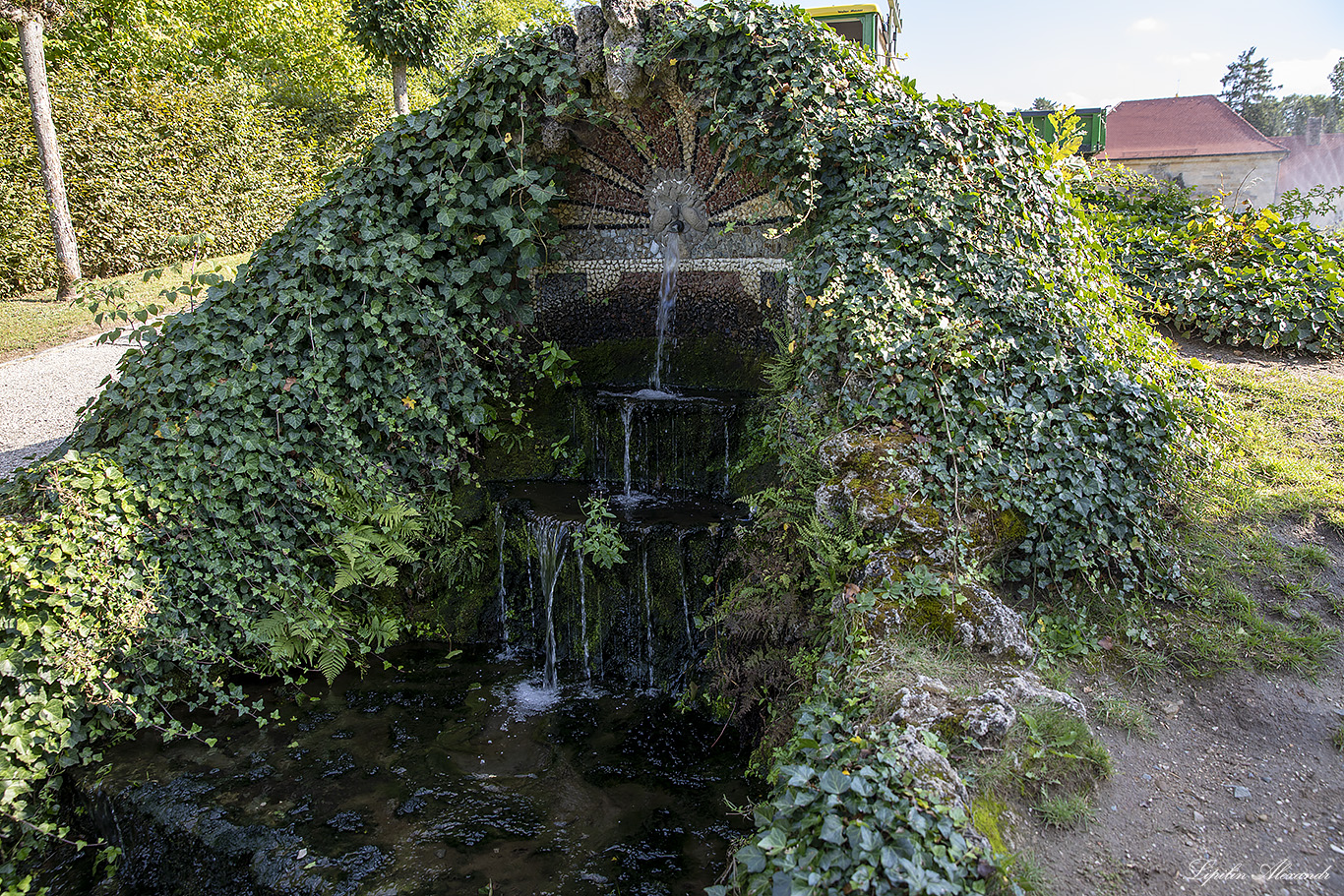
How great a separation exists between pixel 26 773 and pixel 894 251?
5.92 metres

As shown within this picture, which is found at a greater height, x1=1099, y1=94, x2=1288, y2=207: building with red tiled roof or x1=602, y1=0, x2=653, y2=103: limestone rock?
x1=1099, y1=94, x2=1288, y2=207: building with red tiled roof

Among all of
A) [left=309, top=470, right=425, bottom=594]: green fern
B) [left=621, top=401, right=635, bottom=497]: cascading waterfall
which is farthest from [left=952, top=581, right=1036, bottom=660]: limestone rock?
[left=309, top=470, right=425, bottom=594]: green fern

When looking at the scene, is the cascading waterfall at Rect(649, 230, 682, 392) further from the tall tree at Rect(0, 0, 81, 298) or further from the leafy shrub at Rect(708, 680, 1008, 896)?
the tall tree at Rect(0, 0, 81, 298)

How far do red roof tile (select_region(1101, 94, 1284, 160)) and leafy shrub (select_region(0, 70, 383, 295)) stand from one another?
26150 mm

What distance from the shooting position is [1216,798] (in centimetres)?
312

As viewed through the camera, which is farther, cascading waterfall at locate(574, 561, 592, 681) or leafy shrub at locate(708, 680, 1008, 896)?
cascading waterfall at locate(574, 561, 592, 681)

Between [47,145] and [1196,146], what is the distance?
3260cm

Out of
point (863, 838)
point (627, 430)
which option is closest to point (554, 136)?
point (627, 430)

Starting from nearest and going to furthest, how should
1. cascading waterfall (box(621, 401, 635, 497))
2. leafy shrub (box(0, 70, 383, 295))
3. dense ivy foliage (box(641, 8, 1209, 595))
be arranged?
1. dense ivy foliage (box(641, 8, 1209, 595))
2. cascading waterfall (box(621, 401, 635, 497))
3. leafy shrub (box(0, 70, 383, 295))

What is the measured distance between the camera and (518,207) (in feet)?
19.0

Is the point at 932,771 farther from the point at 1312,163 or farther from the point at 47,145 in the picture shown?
the point at 1312,163

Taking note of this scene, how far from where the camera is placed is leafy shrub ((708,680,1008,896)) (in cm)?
233

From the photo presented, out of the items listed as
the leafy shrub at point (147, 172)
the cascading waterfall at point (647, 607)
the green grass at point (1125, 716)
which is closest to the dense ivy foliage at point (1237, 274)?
the green grass at point (1125, 716)

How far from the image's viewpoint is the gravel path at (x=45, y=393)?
7547 millimetres
